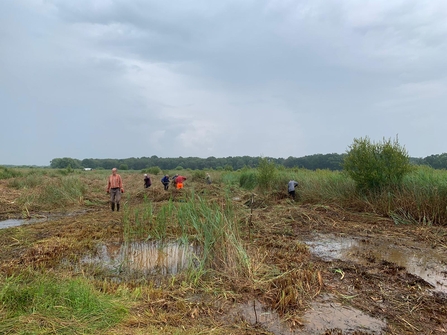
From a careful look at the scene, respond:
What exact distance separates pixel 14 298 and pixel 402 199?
12.0 meters

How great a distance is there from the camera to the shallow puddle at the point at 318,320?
3.64 m

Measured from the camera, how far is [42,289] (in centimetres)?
362

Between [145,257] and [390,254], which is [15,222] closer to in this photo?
[145,257]

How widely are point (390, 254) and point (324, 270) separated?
245 cm

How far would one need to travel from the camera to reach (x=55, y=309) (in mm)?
3412

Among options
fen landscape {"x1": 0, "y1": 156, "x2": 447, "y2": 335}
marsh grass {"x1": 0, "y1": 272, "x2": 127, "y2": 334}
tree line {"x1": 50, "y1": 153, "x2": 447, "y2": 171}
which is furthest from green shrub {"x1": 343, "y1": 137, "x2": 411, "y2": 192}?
tree line {"x1": 50, "y1": 153, "x2": 447, "y2": 171}

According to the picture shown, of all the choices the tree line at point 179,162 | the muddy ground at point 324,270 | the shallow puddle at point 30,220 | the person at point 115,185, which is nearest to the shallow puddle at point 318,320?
the muddy ground at point 324,270

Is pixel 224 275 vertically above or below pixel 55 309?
below

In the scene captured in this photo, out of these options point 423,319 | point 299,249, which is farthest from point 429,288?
point 299,249

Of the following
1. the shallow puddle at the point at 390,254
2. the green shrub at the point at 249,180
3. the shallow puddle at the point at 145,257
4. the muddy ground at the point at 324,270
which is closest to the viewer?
the muddy ground at the point at 324,270

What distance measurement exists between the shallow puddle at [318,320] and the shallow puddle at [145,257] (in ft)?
5.47

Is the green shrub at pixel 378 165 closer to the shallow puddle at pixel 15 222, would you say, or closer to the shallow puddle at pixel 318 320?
the shallow puddle at pixel 318 320

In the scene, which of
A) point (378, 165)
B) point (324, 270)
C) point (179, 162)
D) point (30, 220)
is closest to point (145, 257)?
point (324, 270)

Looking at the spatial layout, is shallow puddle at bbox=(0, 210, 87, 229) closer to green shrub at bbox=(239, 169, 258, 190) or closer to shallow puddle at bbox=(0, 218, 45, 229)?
shallow puddle at bbox=(0, 218, 45, 229)
